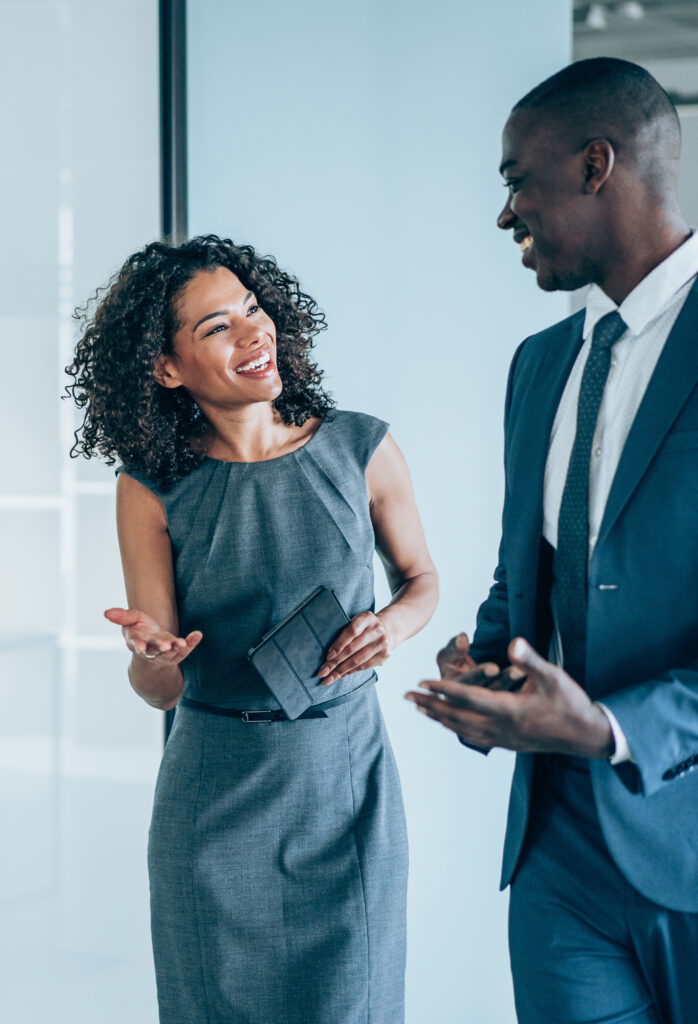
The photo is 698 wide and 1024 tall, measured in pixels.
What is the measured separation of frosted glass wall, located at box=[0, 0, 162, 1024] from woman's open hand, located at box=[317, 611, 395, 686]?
92 cm

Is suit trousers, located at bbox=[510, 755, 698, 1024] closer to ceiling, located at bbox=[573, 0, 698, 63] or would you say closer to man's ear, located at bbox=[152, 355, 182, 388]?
man's ear, located at bbox=[152, 355, 182, 388]

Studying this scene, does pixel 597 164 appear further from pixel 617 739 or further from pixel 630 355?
pixel 617 739

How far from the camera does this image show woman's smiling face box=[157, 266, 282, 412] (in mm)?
1706

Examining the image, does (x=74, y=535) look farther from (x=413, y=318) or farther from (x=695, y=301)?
(x=695, y=301)

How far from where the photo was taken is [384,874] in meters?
1.68

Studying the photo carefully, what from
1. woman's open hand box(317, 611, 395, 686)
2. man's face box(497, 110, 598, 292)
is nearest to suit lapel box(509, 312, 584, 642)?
man's face box(497, 110, 598, 292)

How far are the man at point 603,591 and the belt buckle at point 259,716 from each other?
48cm

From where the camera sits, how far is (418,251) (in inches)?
99.3

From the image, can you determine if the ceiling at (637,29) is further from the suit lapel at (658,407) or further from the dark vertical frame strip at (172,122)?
the suit lapel at (658,407)

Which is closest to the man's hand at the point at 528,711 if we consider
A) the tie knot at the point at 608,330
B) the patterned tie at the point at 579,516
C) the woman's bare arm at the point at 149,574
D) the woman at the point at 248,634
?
the patterned tie at the point at 579,516

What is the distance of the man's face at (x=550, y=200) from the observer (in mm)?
1212

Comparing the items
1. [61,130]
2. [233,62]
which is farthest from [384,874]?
[233,62]

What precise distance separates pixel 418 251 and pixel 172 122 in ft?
2.28

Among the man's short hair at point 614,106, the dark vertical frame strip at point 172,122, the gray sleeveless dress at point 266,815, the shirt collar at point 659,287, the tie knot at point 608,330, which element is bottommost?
the gray sleeveless dress at point 266,815
